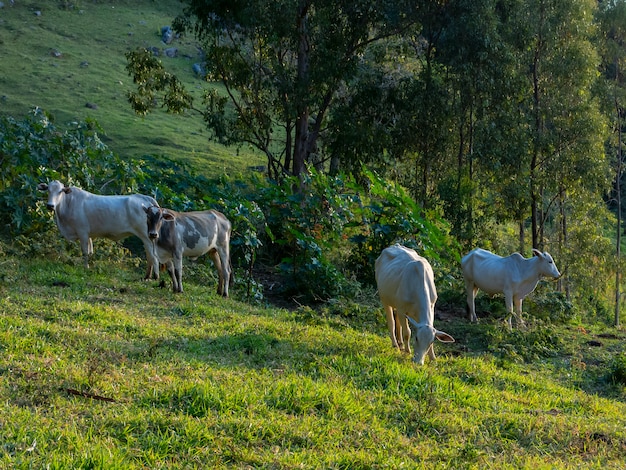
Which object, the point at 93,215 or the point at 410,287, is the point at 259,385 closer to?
the point at 410,287

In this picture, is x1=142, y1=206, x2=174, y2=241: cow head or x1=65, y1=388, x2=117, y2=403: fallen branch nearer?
x1=65, y1=388, x2=117, y2=403: fallen branch

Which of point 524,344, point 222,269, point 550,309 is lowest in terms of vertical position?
point 550,309

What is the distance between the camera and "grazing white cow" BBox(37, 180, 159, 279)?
1265cm

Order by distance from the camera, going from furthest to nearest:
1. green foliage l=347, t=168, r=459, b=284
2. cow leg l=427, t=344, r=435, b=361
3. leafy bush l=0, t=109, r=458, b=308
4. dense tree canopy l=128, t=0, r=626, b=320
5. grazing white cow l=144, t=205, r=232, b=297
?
dense tree canopy l=128, t=0, r=626, b=320 → green foliage l=347, t=168, r=459, b=284 → leafy bush l=0, t=109, r=458, b=308 → grazing white cow l=144, t=205, r=232, b=297 → cow leg l=427, t=344, r=435, b=361

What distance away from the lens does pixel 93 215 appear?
1268cm

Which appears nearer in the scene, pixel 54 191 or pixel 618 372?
pixel 618 372

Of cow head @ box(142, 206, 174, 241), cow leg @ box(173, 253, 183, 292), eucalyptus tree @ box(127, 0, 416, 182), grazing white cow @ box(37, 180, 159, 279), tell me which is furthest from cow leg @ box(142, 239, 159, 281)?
eucalyptus tree @ box(127, 0, 416, 182)

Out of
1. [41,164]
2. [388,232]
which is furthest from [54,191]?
[388,232]

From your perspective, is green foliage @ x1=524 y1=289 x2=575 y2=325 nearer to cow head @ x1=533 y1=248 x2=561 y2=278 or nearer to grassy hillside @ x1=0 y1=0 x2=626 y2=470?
grassy hillside @ x1=0 y1=0 x2=626 y2=470

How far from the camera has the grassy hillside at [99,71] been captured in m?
28.2

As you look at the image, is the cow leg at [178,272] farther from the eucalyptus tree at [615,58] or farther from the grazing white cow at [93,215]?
the eucalyptus tree at [615,58]

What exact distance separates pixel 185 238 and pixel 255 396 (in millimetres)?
6268

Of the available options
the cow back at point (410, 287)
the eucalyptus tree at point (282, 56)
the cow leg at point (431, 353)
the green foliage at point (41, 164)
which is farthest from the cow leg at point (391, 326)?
the eucalyptus tree at point (282, 56)

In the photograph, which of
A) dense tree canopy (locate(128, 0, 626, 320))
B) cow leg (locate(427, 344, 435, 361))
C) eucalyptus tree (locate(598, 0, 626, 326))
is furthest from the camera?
eucalyptus tree (locate(598, 0, 626, 326))
